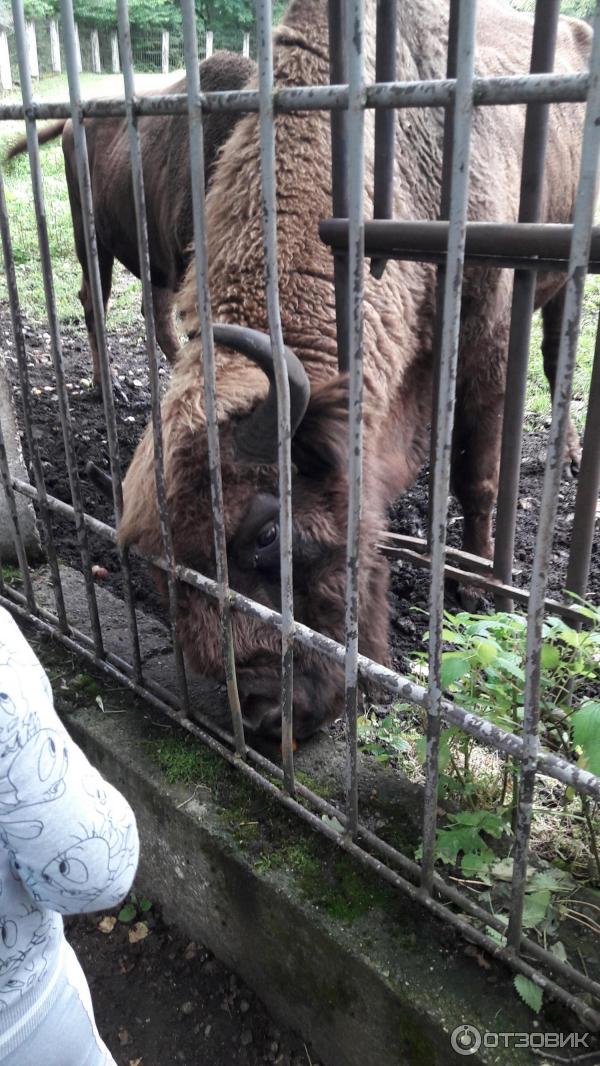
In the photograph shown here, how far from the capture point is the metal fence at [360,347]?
1267 millimetres

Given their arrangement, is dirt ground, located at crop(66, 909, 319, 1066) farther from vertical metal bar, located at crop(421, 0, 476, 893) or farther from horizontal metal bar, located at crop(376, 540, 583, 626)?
horizontal metal bar, located at crop(376, 540, 583, 626)

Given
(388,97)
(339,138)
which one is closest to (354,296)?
(388,97)

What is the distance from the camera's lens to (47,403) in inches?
240

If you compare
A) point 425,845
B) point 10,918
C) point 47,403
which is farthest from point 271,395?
point 47,403

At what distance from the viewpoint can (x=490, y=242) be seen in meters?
1.78

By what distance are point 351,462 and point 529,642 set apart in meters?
0.47

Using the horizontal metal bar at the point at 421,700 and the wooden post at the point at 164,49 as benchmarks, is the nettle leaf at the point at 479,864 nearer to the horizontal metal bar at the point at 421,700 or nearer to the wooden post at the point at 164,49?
the horizontal metal bar at the point at 421,700

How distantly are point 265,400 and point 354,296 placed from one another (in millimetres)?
989

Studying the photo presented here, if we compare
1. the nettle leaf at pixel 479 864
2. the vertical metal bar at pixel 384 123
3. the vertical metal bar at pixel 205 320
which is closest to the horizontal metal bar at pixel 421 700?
the vertical metal bar at pixel 205 320

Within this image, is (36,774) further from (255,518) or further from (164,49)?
(164,49)

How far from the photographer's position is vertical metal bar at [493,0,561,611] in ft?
6.08

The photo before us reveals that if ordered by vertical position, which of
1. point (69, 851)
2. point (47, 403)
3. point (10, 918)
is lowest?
point (47, 403)

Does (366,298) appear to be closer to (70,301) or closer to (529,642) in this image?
(529,642)

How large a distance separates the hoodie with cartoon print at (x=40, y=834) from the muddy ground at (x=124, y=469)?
5.86 feet
